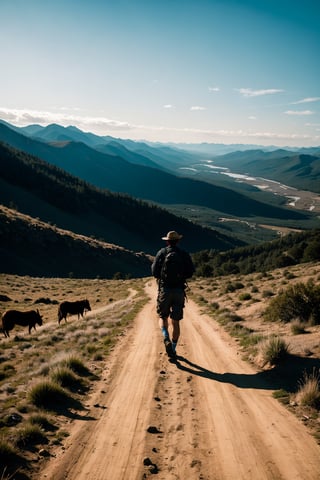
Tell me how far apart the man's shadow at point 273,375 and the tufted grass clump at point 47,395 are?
3.35 metres

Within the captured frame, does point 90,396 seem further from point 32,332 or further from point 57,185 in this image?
point 57,185

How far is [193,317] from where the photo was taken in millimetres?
18172

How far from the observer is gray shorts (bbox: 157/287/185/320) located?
10.0 m

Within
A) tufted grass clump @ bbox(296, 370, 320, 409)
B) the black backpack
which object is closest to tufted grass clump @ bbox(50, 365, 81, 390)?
the black backpack

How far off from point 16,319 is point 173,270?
38.1 ft

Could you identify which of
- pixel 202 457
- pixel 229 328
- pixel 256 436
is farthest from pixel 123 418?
pixel 229 328

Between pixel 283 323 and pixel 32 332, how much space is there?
12399 mm

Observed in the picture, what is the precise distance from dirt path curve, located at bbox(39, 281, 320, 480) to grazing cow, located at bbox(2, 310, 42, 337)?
10.2 metres

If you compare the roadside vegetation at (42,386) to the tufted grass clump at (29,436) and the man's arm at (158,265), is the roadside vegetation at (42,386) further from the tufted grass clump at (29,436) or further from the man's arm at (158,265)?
the man's arm at (158,265)

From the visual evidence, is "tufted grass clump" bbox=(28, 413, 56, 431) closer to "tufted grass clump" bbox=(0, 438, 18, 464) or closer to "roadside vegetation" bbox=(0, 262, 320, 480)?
"roadside vegetation" bbox=(0, 262, 320, 480)

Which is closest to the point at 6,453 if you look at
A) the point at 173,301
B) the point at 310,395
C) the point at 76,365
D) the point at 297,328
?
the point at 76,365

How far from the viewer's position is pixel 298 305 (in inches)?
535

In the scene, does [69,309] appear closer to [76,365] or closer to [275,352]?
[76,365]

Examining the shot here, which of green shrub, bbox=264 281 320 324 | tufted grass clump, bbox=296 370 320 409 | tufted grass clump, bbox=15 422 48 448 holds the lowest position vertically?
tufted grass clump, bbox=15 422 48 448
